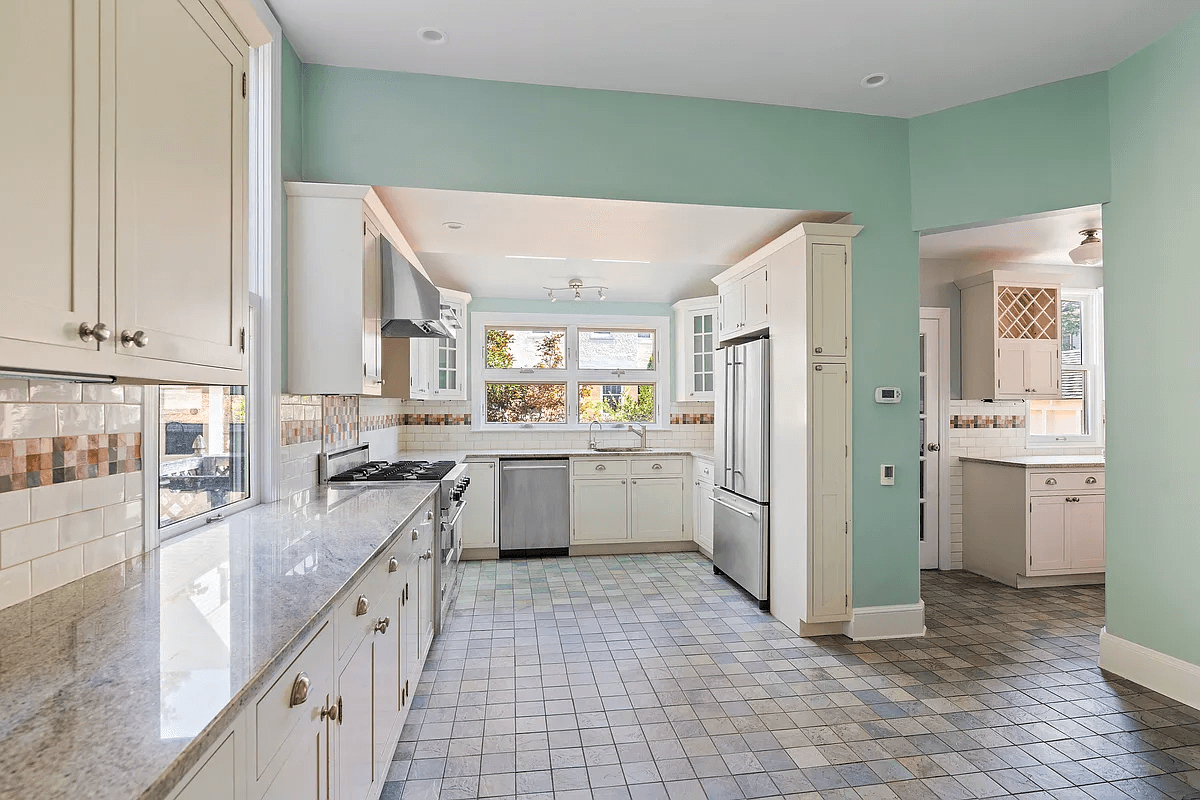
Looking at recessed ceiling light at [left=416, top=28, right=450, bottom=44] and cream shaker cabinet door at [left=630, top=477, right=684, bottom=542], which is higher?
recessed ceiling light at [left=416, top=28, right=450, bottom=44]

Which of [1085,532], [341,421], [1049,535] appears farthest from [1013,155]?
[341,421]

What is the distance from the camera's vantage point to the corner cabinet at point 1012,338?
496 cm

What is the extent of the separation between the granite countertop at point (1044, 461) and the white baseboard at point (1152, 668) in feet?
5.65

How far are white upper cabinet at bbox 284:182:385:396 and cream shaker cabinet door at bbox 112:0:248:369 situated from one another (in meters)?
1.07

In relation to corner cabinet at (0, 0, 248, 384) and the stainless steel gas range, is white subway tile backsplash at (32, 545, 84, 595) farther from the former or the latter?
the stainless steel gas range

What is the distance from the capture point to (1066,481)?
462 cm

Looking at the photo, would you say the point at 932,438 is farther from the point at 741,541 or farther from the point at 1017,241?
the point at 741,541

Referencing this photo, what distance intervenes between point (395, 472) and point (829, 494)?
2.51m

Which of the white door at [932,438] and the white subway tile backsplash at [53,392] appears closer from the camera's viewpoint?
the white subway tile backsplash at [53,392]

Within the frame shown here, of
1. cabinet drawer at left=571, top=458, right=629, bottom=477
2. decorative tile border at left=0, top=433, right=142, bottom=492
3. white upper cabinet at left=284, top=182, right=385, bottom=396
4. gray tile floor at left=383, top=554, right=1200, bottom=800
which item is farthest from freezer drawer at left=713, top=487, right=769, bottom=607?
decorative tile border at left=0, top=433, right=142, bottom=492

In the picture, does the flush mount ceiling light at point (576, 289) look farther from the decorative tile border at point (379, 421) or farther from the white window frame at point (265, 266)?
the white window frame at point (265, 266)

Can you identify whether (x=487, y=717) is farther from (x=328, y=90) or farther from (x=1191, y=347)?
(x=1191, y=347)

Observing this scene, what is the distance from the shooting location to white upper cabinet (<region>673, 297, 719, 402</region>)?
6141mm

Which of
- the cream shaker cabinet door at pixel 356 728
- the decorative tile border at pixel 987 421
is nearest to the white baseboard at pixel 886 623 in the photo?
the decorative tile border at pixel 987 421
